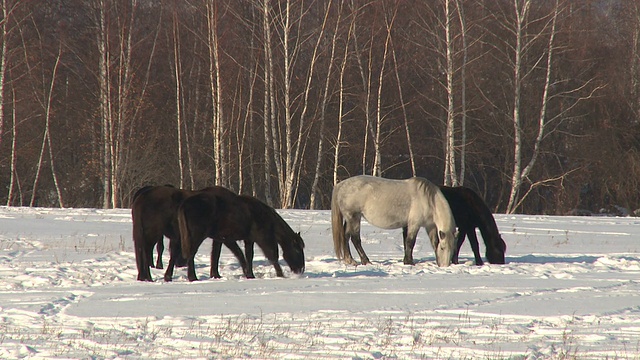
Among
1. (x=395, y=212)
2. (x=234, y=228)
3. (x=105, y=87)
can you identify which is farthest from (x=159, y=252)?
(x=105, y=87)

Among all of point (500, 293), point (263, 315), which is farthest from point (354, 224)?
point (263, 315)

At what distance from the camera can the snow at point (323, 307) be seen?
21.1 ft

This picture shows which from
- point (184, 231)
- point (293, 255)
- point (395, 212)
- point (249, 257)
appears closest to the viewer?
point (184, 231)

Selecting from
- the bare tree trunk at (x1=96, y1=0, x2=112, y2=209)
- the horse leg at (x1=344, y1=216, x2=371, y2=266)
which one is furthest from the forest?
the horse leg at (x1=344, y1=216, x2=371, y2=266)

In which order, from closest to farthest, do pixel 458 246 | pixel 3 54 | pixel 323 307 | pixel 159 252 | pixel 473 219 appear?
pixel 323 307 < pixel 159 252 < pixel 473 219 < pixel 458 246 < pixel 3 54

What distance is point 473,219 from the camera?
13.0 metres

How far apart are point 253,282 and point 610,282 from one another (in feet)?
14.9

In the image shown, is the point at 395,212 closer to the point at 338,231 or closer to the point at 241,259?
the point at 338,231

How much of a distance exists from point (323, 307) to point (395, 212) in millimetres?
4507

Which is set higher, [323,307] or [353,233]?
[353,233]

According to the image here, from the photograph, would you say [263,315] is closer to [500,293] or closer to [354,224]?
[500,293]

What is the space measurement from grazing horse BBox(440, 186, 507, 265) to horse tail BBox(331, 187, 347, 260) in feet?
5.50

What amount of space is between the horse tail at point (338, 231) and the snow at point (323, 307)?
25 centimetres

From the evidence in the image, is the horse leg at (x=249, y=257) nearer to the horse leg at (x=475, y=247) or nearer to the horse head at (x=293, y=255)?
the horse head at (x=293, y=255)
